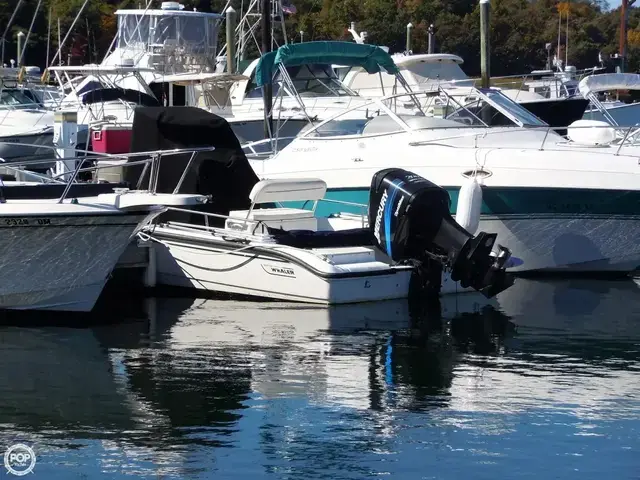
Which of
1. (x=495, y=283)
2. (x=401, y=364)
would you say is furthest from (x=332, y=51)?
Result: (x=401, y=364)

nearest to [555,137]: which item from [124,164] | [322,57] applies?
[322,57]

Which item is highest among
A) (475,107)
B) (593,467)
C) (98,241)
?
(475,107)

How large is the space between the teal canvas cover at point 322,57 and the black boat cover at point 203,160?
3544 millimetres

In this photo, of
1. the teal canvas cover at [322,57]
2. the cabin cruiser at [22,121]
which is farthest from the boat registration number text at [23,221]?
the cabin cruiser at [22,121]

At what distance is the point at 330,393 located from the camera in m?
9.87

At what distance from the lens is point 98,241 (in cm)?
1237

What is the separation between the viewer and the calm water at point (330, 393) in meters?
8.23

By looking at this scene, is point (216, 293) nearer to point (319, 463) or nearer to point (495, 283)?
point (495, 283)

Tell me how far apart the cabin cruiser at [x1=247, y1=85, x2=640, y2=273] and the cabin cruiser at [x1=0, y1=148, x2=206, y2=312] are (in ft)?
12.6

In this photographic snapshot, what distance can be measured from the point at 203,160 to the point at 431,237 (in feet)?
10.7

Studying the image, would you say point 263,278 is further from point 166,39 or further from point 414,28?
point 414,28

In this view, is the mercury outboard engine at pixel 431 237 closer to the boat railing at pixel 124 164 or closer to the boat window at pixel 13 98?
the boat railing at pixel 124 164

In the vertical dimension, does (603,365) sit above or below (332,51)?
below

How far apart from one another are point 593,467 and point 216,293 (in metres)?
6.76
